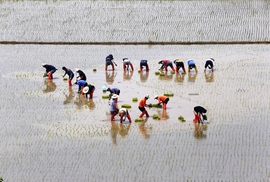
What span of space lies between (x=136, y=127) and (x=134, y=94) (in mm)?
4519

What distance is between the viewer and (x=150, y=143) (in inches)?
806

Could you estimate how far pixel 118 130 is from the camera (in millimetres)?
21812

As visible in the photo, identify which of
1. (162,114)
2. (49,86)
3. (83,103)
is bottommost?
(162,114)

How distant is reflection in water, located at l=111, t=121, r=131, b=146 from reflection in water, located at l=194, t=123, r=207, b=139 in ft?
6.81

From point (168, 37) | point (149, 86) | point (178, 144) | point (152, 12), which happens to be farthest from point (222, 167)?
point (152, 12)

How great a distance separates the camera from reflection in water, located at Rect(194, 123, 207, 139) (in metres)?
21.0

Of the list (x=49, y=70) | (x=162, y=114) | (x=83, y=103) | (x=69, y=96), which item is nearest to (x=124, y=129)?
(x=162, y=114)

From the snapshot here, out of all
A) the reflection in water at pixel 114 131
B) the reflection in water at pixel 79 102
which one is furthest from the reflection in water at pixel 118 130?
the reflection in water at pixel 79 102

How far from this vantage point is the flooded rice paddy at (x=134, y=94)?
18.7 m

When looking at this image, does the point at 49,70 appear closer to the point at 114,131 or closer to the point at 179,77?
the point at 179,77

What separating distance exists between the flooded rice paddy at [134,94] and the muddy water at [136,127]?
0.12ft

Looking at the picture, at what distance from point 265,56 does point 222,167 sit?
16.2m

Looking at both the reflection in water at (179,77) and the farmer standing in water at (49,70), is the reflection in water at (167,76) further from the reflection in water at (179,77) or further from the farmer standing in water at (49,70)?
the farmer standing in water at (49,70)

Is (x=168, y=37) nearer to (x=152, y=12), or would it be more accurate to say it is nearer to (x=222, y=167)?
(x=152, y=12)
